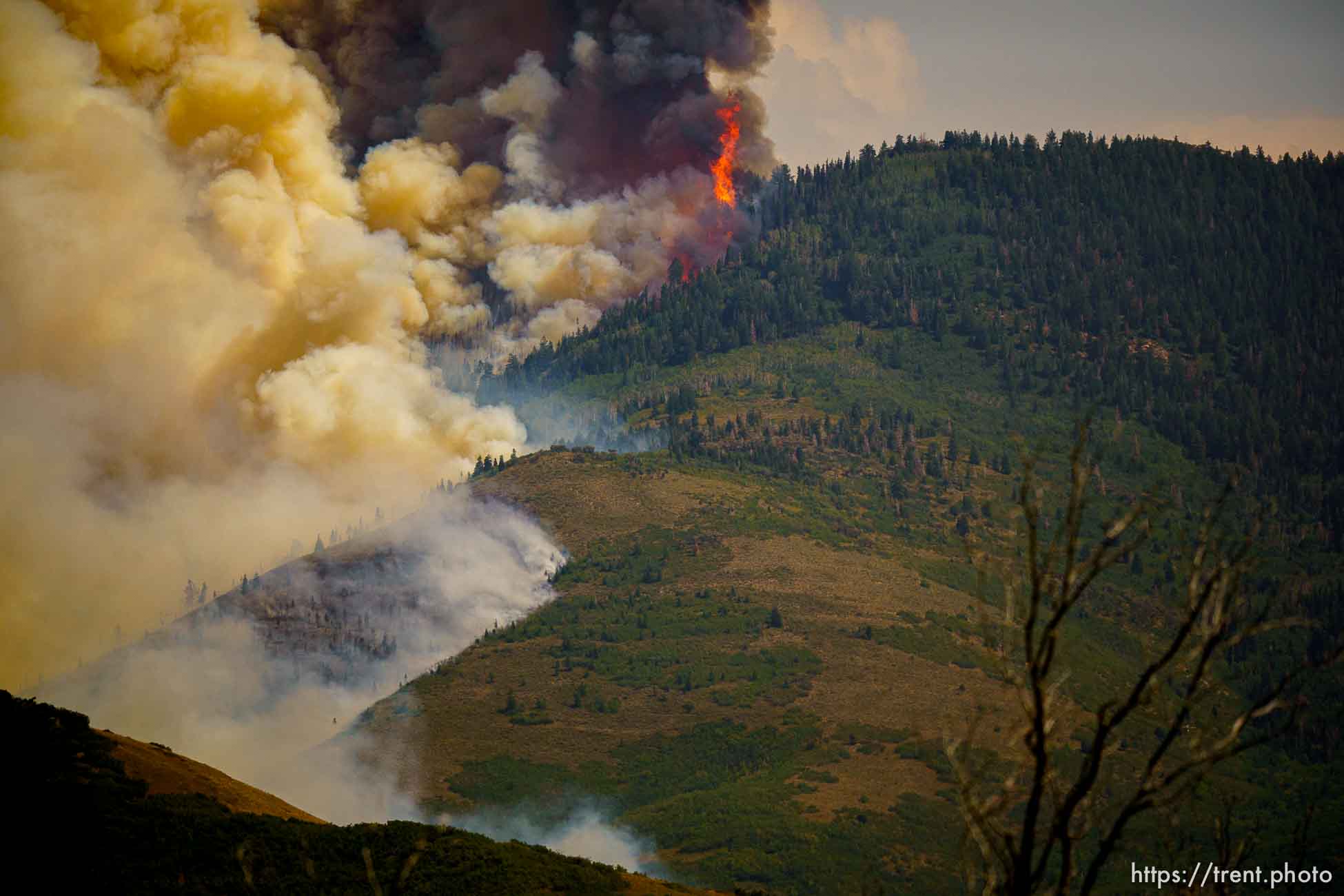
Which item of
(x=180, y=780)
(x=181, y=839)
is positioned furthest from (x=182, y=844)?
(x=180, y=780)

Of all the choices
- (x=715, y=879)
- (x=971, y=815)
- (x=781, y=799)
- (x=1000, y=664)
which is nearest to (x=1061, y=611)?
(x=1000, y=664)

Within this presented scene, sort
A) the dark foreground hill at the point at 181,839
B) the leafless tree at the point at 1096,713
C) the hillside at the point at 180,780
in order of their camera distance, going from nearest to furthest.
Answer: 1. the leafless tree at the point at 1096,713
2. the dark foreground hill at the point at 181,839
3. the hillside at the point at 180,780

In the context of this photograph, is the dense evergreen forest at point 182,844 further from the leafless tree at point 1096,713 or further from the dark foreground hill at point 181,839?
the leafless tree at point 1096,713

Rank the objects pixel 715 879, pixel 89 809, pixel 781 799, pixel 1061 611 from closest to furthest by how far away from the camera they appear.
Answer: pixel 1061 611 < pixel 89 809 < pixel 715 879 < pixel 781 799

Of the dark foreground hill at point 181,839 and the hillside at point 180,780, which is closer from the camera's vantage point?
the dark foreground hill at point 181,839

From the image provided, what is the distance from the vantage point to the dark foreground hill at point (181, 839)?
63875 mm

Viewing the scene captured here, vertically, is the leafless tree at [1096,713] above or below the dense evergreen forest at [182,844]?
below

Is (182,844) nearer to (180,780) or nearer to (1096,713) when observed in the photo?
(180,780)

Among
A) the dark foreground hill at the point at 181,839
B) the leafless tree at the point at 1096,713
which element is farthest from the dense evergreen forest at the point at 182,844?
the leafless tree at the point at 1096,713

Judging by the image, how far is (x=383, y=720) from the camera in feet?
637

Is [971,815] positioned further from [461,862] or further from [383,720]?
[383,720]

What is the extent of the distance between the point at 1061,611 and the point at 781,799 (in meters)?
162

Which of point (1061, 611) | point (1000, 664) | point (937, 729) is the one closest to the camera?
point (1061, 611)

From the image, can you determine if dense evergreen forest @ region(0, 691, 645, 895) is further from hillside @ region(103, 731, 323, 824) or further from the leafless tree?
the leafless tree
